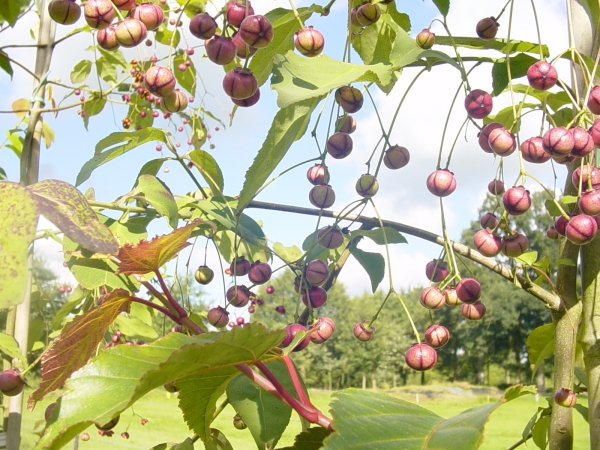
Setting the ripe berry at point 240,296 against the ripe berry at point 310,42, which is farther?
the ripe berry at point 240,296

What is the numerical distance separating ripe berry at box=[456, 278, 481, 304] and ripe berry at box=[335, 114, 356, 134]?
26 cm

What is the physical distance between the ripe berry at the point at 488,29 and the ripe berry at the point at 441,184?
0.19 metres

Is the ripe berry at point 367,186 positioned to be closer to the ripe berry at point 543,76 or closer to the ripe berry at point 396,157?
the ripe berry at point 396,157

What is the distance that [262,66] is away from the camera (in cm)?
71

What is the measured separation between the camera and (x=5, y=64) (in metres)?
1.46

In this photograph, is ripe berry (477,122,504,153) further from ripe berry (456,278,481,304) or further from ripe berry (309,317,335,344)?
ripe berry (309,317,335,344)

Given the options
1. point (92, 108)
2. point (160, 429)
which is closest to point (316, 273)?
point (92, 108)

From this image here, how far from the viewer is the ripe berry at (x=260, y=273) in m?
0.80

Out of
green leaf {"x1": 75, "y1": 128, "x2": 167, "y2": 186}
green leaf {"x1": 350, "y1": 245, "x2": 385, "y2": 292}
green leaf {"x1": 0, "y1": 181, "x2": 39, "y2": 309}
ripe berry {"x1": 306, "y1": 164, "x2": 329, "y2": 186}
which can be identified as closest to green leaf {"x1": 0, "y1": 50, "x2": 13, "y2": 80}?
green leaf {"x1": 75, "y1": 128, "x2": 167, "y2": 186}

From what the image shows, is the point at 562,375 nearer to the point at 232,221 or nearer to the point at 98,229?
the point at 232,221

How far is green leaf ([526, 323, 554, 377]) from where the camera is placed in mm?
950

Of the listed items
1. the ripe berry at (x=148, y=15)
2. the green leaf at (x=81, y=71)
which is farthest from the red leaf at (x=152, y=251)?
the green leaf at (x=81, y=71)

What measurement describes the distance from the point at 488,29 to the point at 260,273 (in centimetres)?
44

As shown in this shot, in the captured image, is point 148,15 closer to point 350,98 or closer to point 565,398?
point 350,98
